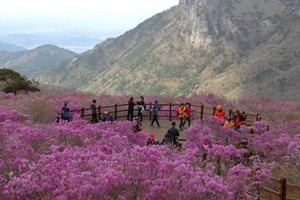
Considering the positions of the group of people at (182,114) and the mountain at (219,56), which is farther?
the mountain at (219,56)

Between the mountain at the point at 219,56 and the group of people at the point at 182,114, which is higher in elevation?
the mountain at the point at 219,56

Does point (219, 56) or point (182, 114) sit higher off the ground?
point (219, 56)

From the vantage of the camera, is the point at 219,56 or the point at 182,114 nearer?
the point at 182,114

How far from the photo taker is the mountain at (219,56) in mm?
111250

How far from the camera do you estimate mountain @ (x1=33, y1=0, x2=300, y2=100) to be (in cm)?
11125

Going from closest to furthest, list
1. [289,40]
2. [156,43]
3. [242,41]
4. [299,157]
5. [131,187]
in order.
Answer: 1. [131,187]
2. [299,157]
3. [289,40]
4. [242,41]
5. [156,43]

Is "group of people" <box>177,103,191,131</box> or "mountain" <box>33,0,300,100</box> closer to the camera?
"group of people" <box>177,103,191,131</box>

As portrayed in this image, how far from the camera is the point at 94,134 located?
37.2ft

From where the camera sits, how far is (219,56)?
486 ft

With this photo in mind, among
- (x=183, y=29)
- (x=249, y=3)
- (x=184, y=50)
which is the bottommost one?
(x=184, y=50)

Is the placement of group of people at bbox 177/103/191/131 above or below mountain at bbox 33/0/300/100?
below

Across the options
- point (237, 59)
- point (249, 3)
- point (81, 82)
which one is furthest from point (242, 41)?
point (81, 82)

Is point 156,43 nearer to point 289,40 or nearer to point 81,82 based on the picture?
point 81,82

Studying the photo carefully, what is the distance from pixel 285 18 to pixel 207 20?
31.2 meters
